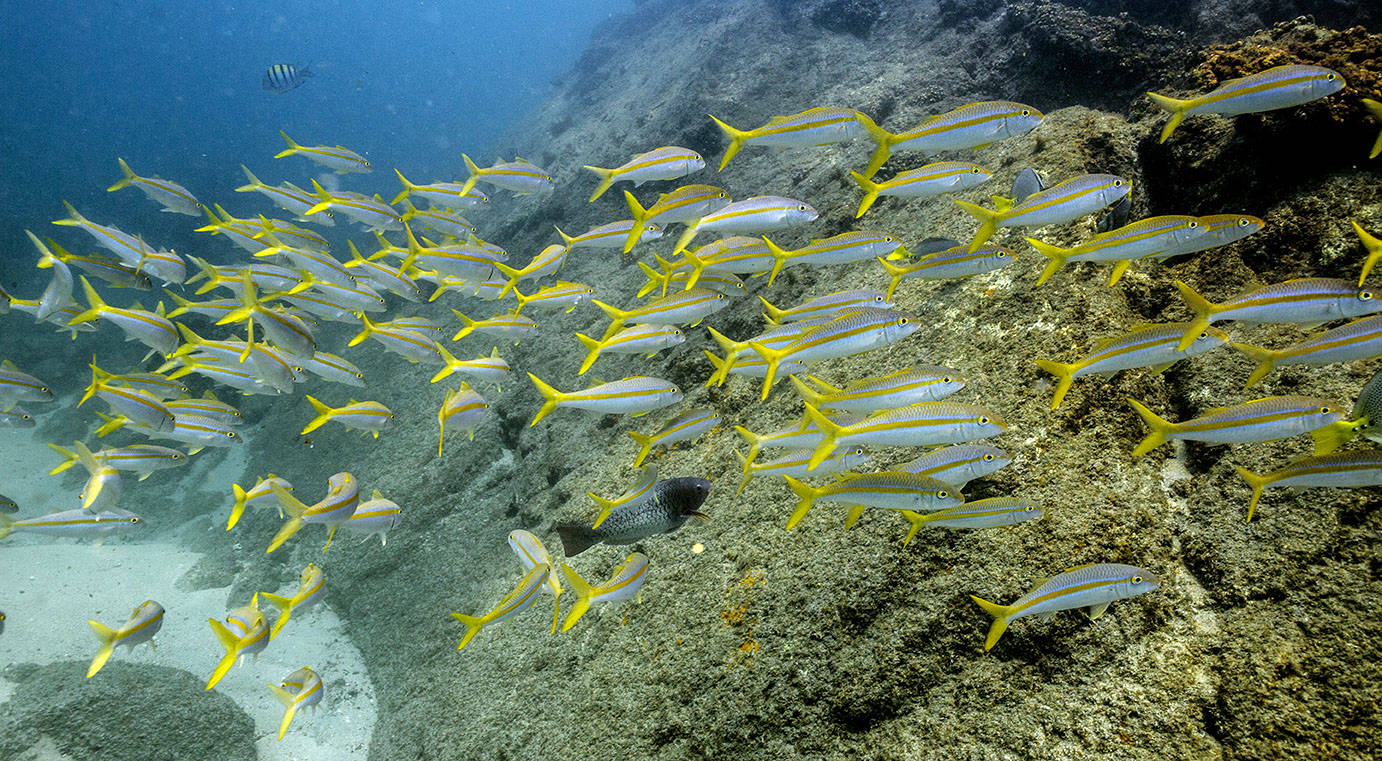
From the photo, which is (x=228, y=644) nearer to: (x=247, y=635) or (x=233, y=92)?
(x=247, y=635)

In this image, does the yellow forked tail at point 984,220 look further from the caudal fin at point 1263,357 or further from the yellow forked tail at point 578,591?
the yellow forked tail at point 578,591

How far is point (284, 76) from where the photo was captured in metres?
10.3

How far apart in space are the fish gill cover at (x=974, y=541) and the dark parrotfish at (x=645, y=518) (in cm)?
30

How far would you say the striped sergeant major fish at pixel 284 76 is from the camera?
1027 centimetres

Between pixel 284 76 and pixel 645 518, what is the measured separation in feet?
42.7

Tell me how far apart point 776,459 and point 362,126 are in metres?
84.3

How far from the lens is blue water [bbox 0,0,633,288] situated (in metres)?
27.0

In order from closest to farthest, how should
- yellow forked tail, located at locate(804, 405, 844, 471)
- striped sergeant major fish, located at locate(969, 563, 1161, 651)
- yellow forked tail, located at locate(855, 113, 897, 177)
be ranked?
striped sergeant major fish, located at locate(969, 563, 1161, 651), yellow forked tail, located at locate(804, 405, 844, 471), yellow forked tail, located at locate(855, 113, 897, 177)

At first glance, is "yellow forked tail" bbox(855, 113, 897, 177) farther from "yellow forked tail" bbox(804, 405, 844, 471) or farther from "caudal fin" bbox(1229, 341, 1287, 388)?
"caudal fin" bbox(1229, 341, 1287, 388)

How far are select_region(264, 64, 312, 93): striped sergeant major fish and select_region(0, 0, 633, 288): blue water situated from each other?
31.7 ft

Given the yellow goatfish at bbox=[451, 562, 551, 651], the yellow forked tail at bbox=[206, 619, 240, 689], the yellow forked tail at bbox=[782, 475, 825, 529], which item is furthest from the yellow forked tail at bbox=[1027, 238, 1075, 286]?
the yellow forked tail at bbox=[206, 619, 240, 689]

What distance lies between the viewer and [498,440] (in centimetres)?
606

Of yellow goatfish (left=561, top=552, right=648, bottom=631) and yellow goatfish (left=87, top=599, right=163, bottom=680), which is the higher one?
yellow goatfish (left=87, top=599, right=163, bottom=680)

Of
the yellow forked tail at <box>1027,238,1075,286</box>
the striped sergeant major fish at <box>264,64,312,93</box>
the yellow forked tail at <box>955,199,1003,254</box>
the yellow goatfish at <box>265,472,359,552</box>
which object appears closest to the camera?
the yellow forked tail at <box>1027,238,1075,286</box>
